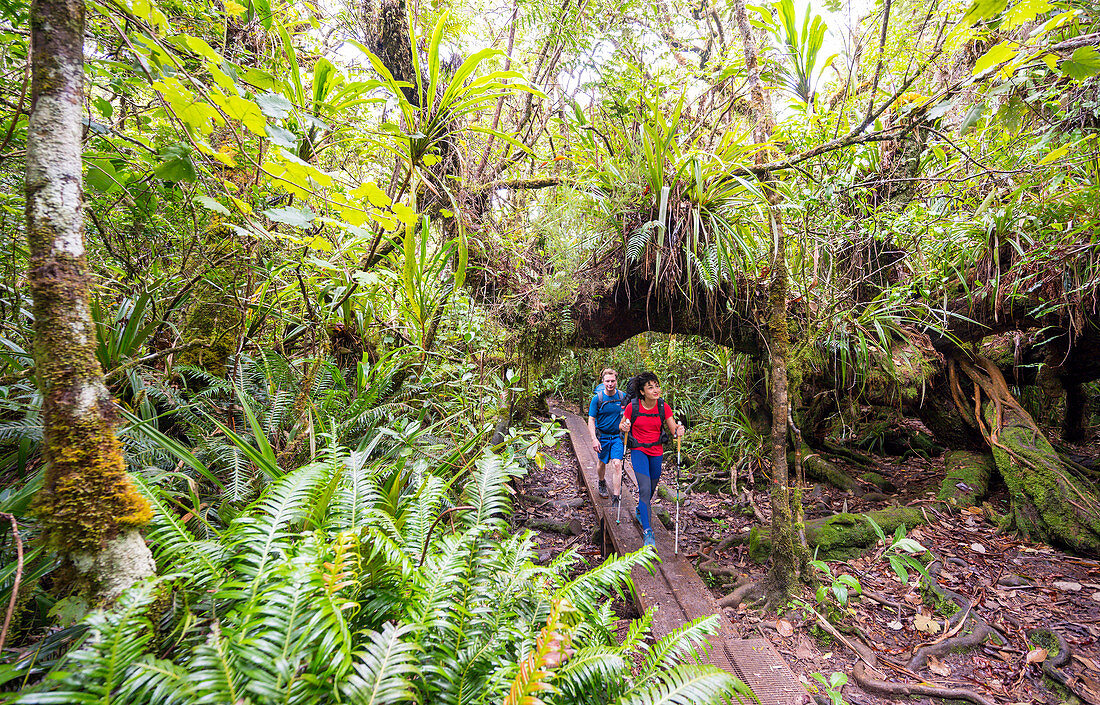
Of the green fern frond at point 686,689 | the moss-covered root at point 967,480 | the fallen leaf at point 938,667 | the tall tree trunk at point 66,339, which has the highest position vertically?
the tall tree trunk at point 66,339

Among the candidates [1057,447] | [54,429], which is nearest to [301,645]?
[54,429]

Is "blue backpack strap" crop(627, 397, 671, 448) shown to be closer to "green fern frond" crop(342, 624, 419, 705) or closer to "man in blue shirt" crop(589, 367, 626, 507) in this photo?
"man in blue shirt" crop(589, 367, 626, 507)

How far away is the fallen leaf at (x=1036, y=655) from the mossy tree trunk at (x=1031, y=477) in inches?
47.8

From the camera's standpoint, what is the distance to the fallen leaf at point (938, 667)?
92.6 inches

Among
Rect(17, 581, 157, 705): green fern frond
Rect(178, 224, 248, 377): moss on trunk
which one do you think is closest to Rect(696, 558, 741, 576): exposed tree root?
Rect(17, 581, 157, 705): green fern frond

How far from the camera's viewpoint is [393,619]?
1.17 meters

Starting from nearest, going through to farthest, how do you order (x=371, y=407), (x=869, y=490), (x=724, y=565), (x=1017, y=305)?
(x=371, y=407), (x=1017, y=305), (x=724, y=565), (x=869, y=490)

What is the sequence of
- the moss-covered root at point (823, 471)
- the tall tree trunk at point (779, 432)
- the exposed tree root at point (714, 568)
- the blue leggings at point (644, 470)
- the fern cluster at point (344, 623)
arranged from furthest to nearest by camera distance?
the moss-covered root at point (823, 471)
the blue leggings at point (644, 470)
the exposed tree root at point (714, 568)
the tall tree trunk at point (779, 432)
the fern cluster at point (344, 623)

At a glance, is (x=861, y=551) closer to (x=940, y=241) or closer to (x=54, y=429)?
(x=940, y=241)

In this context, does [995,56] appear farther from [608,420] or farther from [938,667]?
[608,420]

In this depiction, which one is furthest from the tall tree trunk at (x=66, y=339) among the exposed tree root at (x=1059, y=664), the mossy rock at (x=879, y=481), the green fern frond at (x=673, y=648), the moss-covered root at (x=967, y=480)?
the mossy rock at (x=879, y=481)

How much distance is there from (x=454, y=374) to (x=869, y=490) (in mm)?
4773

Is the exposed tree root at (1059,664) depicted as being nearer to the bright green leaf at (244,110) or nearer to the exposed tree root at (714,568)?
the exposed tree root at (714,568)

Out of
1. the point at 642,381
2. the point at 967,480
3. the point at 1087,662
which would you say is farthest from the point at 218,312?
the point at 967,480
